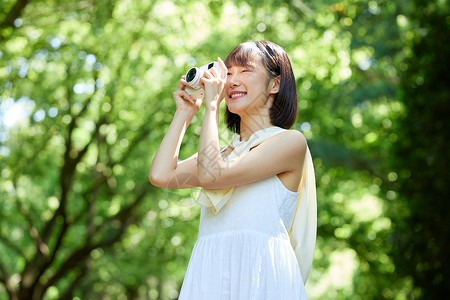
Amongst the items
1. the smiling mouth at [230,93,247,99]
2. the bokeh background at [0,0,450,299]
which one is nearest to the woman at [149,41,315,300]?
the smiling mouth at [230,93,247,99]

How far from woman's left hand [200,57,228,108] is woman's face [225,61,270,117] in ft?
0.34

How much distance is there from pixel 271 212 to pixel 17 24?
7.81 metres

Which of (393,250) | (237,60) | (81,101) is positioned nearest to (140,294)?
(81,101)

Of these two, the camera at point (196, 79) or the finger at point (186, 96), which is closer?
the camera at point (196, 79)

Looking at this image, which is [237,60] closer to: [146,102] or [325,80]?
[325,80]

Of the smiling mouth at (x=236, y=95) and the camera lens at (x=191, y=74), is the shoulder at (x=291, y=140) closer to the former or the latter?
the smiling mouth at (x=236, y=95)

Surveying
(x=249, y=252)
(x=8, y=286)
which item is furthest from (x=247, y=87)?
(x=8, y=286)

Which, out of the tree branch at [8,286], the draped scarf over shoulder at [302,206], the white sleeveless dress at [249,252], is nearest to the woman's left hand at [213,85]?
the draped scarf over shoulder at [302,206]

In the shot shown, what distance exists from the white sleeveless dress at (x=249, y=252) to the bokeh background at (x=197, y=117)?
22.1ft

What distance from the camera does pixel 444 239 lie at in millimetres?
9609

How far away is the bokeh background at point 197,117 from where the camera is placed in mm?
9766

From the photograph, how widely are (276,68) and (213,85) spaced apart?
31cm

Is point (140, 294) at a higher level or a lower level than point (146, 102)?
lower

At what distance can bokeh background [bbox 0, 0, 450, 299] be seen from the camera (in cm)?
977
